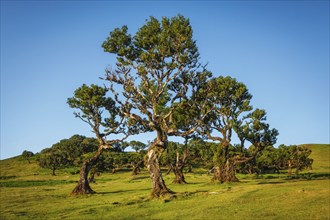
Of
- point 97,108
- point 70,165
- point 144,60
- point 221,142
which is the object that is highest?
point 144,60

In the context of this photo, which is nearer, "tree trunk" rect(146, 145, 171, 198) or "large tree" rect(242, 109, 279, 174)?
"tree trunk" rect(146, 145, 171, 198)

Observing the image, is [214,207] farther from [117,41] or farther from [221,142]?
[221,142]

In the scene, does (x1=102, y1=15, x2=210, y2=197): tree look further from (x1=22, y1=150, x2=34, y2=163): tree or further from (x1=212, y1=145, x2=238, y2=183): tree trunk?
(x1=22, y1=150, x2=34, y2=163): tree

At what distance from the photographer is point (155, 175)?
31.4 meters

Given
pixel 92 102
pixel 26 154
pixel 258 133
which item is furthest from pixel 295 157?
pixel 26 154

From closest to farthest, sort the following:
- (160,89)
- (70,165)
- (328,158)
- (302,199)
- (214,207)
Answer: (214,207), (302,199), (160,89), (70,165), (328,158)

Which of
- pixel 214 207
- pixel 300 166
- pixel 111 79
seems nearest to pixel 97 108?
pixel 111 79

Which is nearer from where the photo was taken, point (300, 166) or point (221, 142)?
point (221, 142)

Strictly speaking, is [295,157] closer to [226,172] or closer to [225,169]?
[225,169]

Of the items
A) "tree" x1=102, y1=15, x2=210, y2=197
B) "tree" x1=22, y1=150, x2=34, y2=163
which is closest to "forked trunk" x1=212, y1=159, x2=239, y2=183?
"tree" x1=102, y1=15, x2=210, y2=197

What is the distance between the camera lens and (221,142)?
5675cm

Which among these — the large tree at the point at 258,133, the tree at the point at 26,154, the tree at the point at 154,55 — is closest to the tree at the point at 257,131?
the large tree at the point at 258,133

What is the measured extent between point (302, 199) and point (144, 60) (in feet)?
74.0

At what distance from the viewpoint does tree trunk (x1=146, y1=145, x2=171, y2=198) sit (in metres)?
30.2
